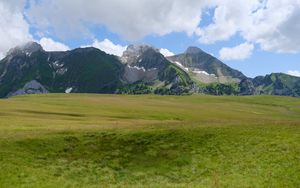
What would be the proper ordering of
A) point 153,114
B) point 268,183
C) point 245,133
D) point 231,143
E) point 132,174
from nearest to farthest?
point 268,183 < point 132,174 < point 231,143 < point 245,133 < point 153,114

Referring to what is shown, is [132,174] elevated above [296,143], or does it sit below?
below

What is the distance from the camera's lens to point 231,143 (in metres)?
48.9

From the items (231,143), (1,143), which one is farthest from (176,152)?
(1,143)

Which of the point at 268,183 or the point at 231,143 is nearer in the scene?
the point at 268,183

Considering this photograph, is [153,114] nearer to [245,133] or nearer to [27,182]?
[245,133]

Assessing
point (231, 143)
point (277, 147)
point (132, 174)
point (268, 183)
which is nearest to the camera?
point (268, 183)

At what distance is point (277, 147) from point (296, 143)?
2.41m

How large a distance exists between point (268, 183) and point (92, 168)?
60.5 ft

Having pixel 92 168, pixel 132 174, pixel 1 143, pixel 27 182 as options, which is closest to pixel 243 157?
pixel 132 174

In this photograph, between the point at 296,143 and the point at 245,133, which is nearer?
the point at 296,143

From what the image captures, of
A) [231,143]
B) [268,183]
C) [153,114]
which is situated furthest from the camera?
[153,114]

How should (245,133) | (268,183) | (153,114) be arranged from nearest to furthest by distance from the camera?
(268,183)
(245,133)
(153,114)

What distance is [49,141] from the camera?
166ft

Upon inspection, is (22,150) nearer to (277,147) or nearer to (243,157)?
(243,157)
